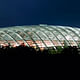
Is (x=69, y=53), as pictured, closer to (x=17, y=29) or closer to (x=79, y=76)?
A: (x=79, y=76)

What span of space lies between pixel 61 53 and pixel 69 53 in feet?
1.60

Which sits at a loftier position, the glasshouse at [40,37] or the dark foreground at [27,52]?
the glasshouse at [40,37]

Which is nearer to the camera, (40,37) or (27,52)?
(27,52)

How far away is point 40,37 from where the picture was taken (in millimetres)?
30562

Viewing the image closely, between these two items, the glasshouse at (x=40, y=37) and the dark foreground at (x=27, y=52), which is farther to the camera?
the glasshouse at (x=40, y=37)

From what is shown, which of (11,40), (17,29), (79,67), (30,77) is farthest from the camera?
(17,29)

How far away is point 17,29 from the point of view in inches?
1265

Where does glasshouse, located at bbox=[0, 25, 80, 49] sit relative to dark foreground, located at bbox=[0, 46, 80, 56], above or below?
above

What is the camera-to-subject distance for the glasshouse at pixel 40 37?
94.6 ft

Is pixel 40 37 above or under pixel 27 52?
above

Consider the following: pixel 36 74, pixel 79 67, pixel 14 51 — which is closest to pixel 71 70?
pixel 79 67

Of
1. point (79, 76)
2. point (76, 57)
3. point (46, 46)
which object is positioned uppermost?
point (46, 46)

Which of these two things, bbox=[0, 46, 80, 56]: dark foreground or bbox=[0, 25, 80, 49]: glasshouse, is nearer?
bbox=[0, 46, 80, 56]: dark foreground

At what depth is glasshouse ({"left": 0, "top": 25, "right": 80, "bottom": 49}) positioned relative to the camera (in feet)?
94.6
